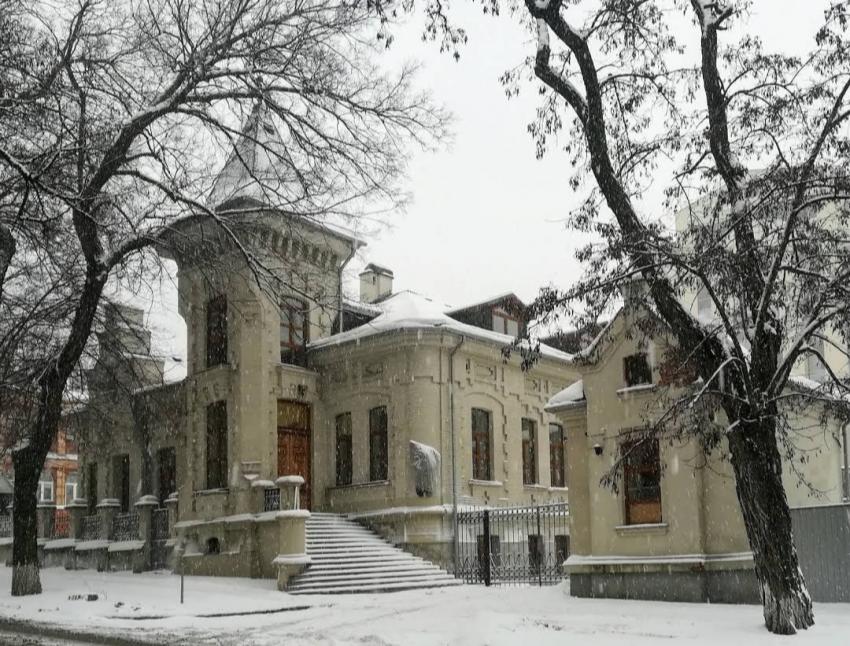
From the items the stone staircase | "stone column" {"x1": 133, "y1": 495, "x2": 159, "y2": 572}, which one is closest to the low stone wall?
the stone staircase

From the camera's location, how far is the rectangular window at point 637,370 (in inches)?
767

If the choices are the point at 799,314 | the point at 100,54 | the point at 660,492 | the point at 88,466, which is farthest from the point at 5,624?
the point at 88,466

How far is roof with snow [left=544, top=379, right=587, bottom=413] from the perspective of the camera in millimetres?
20641

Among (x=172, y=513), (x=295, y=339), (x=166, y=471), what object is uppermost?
(x=295, y=339)

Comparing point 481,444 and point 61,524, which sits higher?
point 481,444

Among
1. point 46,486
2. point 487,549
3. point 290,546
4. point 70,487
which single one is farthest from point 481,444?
point 70,487

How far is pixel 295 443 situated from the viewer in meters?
27.8

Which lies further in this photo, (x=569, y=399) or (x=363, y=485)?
(x=363, y=485)

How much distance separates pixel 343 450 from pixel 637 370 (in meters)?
11.2

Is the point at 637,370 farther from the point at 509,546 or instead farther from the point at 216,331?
the point at 216,331

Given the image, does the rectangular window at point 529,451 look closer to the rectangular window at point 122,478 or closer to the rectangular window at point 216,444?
the rectangular window at point 216,444

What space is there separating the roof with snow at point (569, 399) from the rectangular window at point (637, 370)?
3.86ft

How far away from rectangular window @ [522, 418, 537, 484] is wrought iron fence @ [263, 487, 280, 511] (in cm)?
858

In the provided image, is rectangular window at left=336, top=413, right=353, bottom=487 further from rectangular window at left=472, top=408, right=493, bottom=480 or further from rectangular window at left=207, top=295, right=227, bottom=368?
rectangular window at left=207, top=295, right=227, bottom=368
